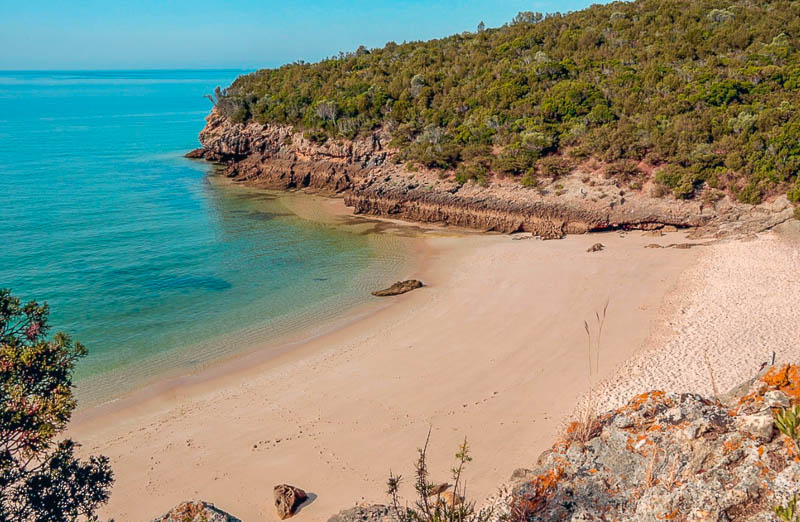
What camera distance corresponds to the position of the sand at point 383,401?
38.1ft

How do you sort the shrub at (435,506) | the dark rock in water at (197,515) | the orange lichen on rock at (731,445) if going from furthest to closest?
1. the dark rock in water at (197,515)
2. the orange lichen on rock at (731,445)
3. the shrub at (435,506)

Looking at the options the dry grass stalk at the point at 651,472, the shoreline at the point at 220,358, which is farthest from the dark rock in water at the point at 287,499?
the dry grass stalk at the point at 651,472

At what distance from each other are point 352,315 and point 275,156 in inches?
1118

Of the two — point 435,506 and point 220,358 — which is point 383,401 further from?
point 435,506

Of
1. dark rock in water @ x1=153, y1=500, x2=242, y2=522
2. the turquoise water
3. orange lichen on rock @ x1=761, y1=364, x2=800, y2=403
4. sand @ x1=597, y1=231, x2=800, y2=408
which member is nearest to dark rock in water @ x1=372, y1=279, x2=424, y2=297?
the turquoise water

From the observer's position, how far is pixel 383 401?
565 inches

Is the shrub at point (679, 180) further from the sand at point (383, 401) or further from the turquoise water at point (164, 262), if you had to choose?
the turquoise water at point (164, 262)

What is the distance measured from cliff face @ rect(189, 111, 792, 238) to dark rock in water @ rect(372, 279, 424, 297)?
878cm

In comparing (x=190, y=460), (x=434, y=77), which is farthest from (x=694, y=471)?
(x=434, y=77)

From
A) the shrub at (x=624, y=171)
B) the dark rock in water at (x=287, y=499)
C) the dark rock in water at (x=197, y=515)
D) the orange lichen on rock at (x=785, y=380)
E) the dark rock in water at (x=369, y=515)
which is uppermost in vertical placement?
the orange lichen on rock at (x=785, y=380)

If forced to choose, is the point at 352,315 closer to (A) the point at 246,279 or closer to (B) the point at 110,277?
(A) the point at 246,279

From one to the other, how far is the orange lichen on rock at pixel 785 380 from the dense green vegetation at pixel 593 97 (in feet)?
77.0

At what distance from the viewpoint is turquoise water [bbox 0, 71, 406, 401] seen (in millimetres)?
18797

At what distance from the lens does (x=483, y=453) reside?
470 inches
